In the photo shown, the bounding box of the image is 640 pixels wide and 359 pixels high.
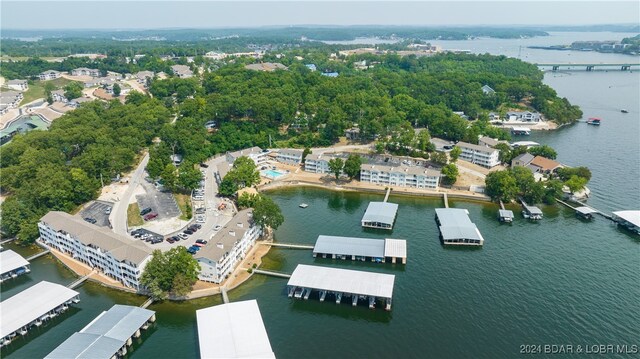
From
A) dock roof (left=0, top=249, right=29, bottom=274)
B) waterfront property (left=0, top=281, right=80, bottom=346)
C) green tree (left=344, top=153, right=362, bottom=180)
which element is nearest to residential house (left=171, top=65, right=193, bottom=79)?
green tree (left=344, top=153, right=362, bottom=180)

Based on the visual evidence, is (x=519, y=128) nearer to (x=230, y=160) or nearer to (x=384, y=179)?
(x=384, y=179)

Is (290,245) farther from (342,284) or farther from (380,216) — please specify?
(380,216)

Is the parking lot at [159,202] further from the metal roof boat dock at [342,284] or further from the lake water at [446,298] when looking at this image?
the metal roof boat dock at [342,284]

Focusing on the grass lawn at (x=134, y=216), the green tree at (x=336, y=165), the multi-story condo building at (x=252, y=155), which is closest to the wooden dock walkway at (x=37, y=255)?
the grass lawn at (x=134, y=216)

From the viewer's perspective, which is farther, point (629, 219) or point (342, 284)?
point (629, 219)

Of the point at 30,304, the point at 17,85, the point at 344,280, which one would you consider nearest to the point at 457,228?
the point at 344,280
